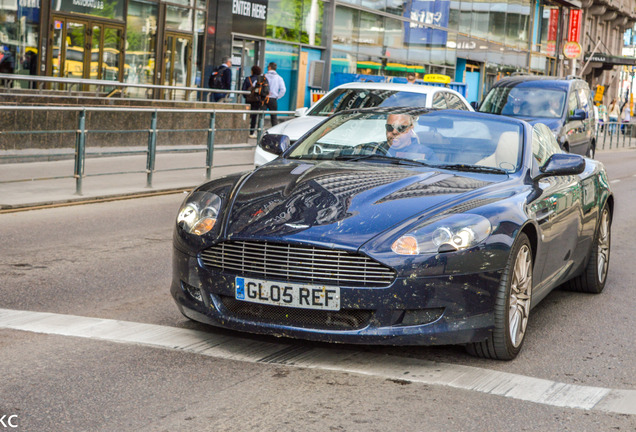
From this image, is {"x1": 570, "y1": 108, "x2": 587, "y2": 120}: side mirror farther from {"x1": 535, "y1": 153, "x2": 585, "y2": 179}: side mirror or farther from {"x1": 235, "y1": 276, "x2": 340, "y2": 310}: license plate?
{"x1": 235, "y1": 276, "x2": 340, "y2": 310}: license plate

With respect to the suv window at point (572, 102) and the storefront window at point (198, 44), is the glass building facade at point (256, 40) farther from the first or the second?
the suv window at point (572, 102)

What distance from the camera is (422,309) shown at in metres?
5.04

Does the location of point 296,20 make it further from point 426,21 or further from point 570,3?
point 570,3

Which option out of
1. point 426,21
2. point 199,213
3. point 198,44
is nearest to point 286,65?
point 198,44

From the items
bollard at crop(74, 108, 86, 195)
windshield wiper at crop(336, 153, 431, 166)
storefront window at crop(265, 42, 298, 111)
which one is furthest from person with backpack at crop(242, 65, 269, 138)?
windshield wiper at crop(336, 153, 431, 166)

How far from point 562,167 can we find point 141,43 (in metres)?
21.3

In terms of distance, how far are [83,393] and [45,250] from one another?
4.45 m

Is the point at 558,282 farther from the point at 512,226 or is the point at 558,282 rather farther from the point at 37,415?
the point at 37,415

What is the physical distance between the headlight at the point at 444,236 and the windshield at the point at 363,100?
8.91 meters

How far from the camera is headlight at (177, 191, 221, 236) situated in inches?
213

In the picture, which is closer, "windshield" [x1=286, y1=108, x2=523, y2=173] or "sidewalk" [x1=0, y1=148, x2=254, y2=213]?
"windshield" [x1=286, y1=108, x2=523, y2=173]

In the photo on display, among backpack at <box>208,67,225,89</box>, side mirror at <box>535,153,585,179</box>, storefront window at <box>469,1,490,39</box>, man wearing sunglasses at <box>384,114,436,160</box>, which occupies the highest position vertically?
storefront window at <box>469,1,490,39</box>

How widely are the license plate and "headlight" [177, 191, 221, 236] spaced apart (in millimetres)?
427

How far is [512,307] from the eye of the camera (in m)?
5.48
